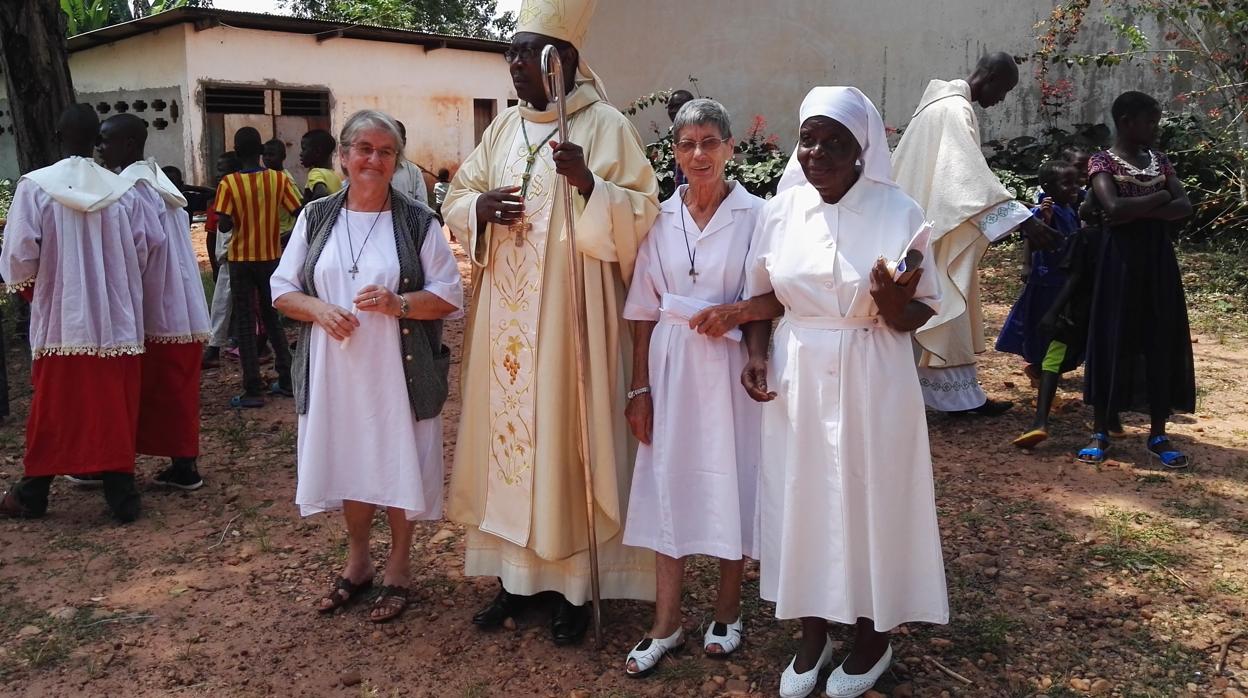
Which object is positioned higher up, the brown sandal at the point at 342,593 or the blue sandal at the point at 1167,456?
the blue sandal at the point at 1167,456

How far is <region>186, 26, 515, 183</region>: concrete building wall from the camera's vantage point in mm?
17125

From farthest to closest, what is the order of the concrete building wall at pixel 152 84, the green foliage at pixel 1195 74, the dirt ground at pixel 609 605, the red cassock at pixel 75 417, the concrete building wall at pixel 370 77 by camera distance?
the concrete building wall at pixel 370 77
the concrete building wall at pixel 152 84
the green foliage at pixel 1195 74
the red cassock at pixel 75 417
the dirt ground at pixel 609 605

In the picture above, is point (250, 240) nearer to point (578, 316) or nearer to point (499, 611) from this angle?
point (499, 611)

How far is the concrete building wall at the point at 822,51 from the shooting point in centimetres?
1150

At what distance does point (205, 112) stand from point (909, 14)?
11.4 m

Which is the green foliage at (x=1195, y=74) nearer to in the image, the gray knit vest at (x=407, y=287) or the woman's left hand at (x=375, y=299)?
the gray knit vest at (x=407, y=287)

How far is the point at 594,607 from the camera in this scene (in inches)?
145

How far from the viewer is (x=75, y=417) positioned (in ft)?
16.3

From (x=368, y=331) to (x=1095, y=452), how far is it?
3853mm

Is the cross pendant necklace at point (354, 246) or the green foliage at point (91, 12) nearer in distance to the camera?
the cross pendant necklace at point (354, 246)

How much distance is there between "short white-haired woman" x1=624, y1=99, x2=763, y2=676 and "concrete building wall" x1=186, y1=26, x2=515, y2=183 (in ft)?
51.1

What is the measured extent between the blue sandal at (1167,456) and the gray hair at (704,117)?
3374 millimetres

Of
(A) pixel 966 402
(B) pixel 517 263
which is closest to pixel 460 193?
(B) pixel 517 263

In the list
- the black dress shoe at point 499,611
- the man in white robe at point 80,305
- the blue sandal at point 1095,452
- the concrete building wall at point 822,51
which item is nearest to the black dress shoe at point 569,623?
the black dress shoe at point 499,611
